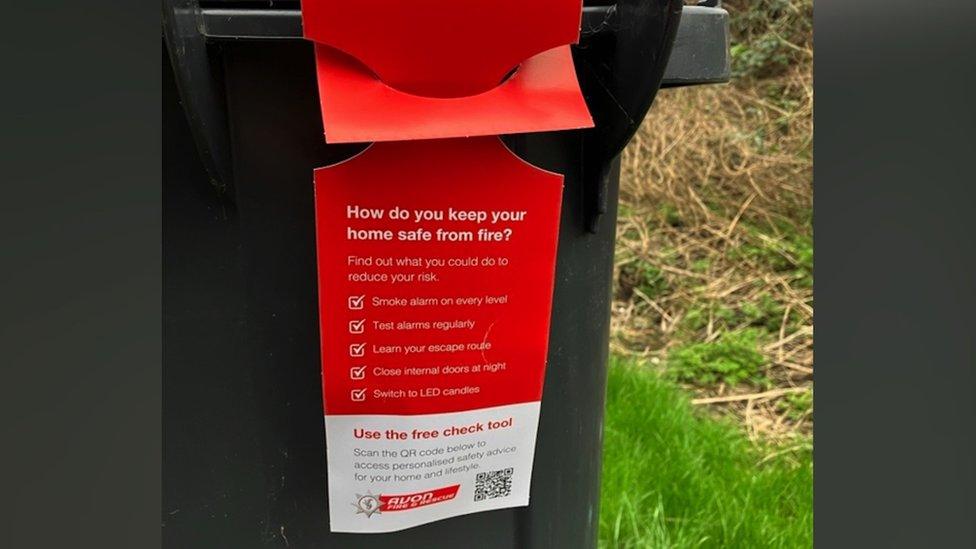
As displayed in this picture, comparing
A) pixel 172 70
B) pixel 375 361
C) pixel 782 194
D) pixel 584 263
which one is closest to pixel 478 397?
pixel 375 361

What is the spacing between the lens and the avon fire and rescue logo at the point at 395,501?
106 centimetres

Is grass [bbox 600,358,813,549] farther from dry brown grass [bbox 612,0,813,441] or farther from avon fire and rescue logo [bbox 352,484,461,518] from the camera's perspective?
avon fire and rescue logo [bbox 352,484,461,518]

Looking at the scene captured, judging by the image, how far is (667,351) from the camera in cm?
401

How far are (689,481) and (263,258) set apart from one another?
183cm

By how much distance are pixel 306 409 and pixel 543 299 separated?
12.2 inches

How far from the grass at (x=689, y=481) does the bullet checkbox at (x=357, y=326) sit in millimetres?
1485

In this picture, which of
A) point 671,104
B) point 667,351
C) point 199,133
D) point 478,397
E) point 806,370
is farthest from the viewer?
point 671,104

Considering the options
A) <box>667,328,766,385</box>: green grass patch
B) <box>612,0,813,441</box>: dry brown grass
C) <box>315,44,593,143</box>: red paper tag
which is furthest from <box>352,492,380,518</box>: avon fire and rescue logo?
<box>612,0,813,441</box>: dry brown grass

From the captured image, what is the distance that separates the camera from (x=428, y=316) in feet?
3.30

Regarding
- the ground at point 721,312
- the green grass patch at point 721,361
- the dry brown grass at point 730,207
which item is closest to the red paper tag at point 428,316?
the ground at point 721,312

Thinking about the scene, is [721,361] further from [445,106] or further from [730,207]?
[445,106]

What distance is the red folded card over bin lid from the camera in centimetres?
90

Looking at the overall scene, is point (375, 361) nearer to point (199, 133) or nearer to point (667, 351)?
point (199, 133)

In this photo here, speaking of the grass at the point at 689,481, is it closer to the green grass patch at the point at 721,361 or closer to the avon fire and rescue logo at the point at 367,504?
the green grass patch at the point at 721,361
